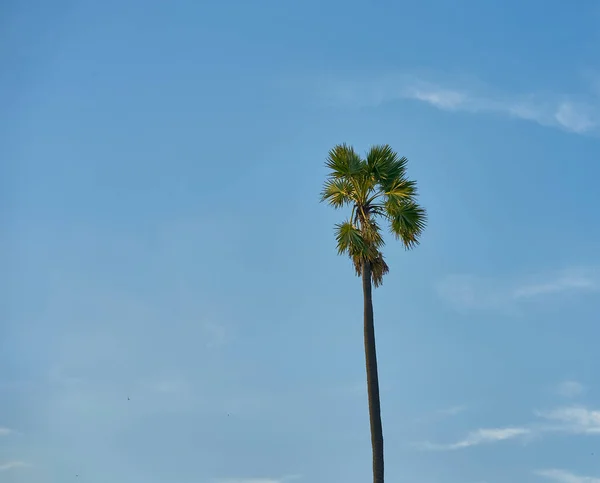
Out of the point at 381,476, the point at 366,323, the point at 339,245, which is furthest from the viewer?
the point at 339,245

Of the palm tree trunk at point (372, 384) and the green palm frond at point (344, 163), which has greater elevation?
the green palm frond at point (344, 163)

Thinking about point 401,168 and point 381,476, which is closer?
point 381,476

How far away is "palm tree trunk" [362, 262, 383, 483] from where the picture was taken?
33500 millimetres

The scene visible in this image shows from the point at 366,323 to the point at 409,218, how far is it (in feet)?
16.5

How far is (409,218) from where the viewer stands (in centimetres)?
3856

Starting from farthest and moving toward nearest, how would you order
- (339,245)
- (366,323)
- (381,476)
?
1. (339,245)
2. (366,323)
3. (381,476)

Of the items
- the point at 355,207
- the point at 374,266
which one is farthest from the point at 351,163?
the point at 374,266

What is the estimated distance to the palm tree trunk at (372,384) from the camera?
→ 33.5 m

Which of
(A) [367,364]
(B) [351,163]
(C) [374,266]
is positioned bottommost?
(A) [367,364]

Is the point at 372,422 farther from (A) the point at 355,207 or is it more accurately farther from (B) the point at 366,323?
(A) the point at 355,207

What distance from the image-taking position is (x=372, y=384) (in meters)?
34.7

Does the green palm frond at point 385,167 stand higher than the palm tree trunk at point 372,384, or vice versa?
the green palm frond at point 385,167

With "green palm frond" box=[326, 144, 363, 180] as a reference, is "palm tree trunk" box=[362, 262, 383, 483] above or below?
below

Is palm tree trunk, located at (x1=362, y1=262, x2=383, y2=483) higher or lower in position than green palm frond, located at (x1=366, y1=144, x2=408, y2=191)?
lower
